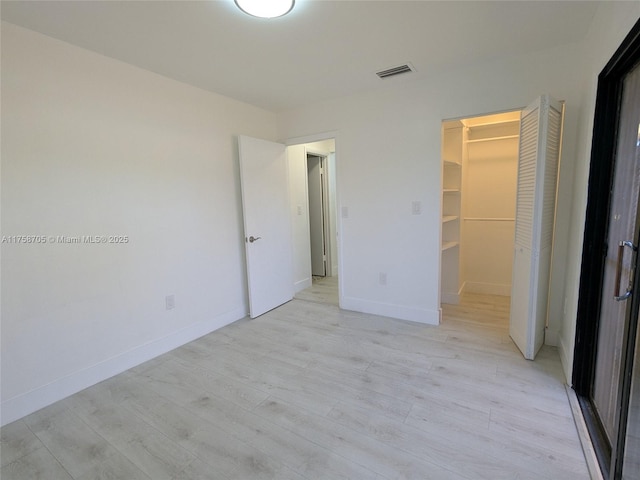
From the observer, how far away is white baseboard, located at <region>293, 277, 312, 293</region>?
4453 millimetres

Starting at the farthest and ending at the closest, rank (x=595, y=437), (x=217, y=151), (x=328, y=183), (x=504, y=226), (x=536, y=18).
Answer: (x=328, y=183), (x=504, y=226), (x=217, y=151), (x=536, y=18), (x=595, y=437)

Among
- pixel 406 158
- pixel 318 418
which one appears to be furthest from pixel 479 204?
pixel 318 418

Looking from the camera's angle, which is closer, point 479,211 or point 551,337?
point 551,337

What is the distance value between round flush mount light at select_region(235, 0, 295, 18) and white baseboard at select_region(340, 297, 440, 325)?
2.79m

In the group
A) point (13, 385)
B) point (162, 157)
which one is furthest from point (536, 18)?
point (13, 385)

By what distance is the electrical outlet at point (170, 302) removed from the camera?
9.03 ft

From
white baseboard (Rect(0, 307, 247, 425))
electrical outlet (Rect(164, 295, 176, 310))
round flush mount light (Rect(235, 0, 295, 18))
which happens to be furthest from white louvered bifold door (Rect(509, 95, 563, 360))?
electrical outlet (Rect(164, 295, 176, 310))

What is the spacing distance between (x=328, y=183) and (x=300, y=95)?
6.69 ft

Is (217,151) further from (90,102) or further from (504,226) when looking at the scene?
(504,226)

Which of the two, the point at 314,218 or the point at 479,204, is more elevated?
the point at 479,204

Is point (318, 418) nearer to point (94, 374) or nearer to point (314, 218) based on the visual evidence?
point (94, 374)

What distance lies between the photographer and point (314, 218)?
17.2ft

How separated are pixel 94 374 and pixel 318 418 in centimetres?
175

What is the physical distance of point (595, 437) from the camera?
62.5 inches
